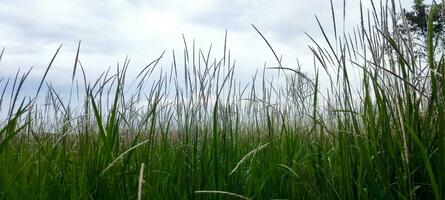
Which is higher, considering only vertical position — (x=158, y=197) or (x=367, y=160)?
(x=367, y=160)

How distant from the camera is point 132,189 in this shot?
1.65 meters

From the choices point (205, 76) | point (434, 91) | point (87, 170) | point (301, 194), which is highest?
point (205, 76)

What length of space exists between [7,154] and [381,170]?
1.23 meters

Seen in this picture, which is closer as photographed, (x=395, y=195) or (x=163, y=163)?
(x=395, y=195)

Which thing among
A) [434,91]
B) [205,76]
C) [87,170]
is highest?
[205,76]

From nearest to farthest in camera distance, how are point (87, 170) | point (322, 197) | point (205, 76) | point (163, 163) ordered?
point (322, 197) → point (87, 170) → point (205, 76) → point (163, 163)

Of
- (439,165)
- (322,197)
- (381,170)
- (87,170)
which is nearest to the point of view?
(439,165)

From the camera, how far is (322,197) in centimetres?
145

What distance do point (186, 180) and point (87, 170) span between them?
0.36 m

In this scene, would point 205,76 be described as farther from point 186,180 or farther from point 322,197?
point 322,197

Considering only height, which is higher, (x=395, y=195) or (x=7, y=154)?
(x=7, y=154)

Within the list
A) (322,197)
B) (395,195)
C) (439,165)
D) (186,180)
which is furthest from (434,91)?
(186,180)

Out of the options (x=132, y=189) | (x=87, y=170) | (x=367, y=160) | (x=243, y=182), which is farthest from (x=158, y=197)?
(x=367, y=160)

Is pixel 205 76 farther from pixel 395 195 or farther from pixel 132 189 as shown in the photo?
pixel 395 195
